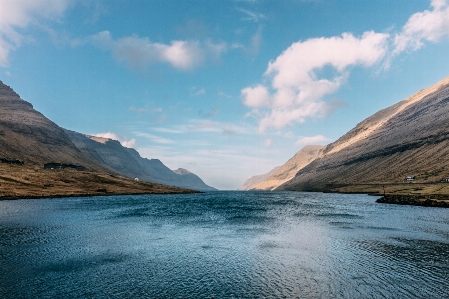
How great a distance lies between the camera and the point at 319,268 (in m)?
34.5

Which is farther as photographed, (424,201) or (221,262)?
(424,201)

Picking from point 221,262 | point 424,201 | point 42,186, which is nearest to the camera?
point 221,262

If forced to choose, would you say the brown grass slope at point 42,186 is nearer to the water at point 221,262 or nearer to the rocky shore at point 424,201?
the water at point 221,262

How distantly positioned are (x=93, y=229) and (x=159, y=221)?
59.4ft

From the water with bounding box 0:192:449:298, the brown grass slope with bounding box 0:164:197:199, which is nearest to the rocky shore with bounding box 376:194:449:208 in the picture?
the water with bounding box 0:192:449:298

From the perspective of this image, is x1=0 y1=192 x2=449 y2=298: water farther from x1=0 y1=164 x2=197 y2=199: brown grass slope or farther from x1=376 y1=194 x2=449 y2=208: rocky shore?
x1=0 y1=164 x2=197 y2=199: brown grass slope

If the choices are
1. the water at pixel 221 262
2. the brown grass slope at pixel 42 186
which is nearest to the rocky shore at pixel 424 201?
the water at pixel 221 262

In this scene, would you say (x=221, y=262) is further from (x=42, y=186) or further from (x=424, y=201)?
(x=42, y=186)

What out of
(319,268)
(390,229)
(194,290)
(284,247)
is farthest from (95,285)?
(390,229)

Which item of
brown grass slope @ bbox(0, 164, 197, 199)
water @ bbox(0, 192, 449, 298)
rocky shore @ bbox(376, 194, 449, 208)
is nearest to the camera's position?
water @ bbox(0, 192, 449, 298)

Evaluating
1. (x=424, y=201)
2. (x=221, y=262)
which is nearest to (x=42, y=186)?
(x=221, y=262)

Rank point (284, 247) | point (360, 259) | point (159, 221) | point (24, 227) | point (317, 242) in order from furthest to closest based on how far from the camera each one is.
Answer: point (159, 221), point (24, 227), point (317, 242), point (284, 247), point (360, 259)

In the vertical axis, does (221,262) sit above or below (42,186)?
below

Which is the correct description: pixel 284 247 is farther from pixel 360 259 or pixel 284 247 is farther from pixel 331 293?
pixel 331 293
